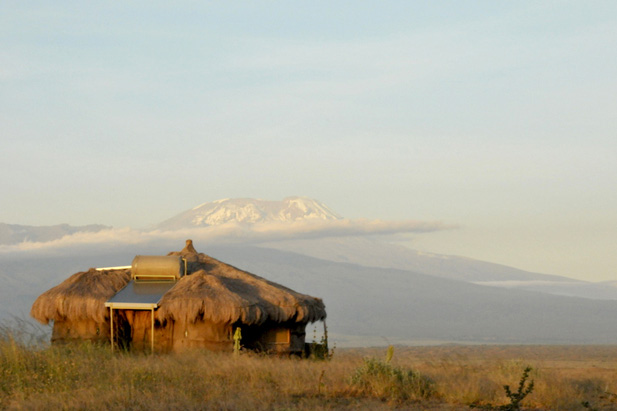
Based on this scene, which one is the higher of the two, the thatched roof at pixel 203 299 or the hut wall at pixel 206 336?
the thatched roof at pixel 203 299

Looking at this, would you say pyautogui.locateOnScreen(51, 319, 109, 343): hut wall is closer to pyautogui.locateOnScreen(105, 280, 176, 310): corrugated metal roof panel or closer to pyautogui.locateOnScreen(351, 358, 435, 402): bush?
pyautogui.locateOnScreen(105, 280, 176, 310): corrugated metal roof panel

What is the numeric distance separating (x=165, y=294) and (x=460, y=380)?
7.54 m

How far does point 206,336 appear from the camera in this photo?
19406 mm

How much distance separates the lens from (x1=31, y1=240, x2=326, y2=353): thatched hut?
756 inches

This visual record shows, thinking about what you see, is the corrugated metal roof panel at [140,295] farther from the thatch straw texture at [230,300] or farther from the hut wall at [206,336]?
the hut wall at [206,336]

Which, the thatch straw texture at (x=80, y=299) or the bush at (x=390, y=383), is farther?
the thatch straw texture at (x=80, y=299)

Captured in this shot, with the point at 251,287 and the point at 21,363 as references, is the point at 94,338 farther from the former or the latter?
the point at 21,363

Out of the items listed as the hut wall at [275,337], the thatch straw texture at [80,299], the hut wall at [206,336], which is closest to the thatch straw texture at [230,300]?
the hut wall at [206,336]

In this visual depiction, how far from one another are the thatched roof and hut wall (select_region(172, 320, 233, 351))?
28 cm

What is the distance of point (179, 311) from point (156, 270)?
96.3 inches

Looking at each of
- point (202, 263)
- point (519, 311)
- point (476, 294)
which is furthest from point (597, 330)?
point (202, 263)

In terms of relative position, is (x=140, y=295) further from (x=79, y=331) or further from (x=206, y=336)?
(x=206, y=336)

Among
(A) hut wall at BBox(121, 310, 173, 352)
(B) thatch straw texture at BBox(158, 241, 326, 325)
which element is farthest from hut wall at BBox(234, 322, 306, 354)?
(A) hut wall at BBox(121, 310, 173, 352)

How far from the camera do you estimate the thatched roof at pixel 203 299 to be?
62.6ft
